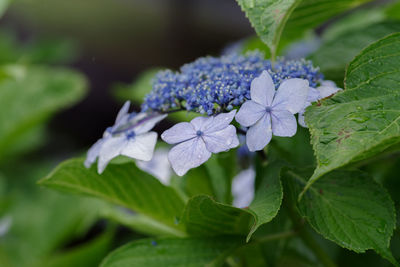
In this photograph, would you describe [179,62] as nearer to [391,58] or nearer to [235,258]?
[235,258]

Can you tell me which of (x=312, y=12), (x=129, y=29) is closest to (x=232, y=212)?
(x=312, y=12)

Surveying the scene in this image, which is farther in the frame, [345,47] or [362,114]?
[345,47]

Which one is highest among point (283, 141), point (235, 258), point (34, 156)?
point (283, 141)

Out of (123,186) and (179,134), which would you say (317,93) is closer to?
(179,134)

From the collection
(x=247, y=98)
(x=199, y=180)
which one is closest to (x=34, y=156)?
(x=199, y=180)

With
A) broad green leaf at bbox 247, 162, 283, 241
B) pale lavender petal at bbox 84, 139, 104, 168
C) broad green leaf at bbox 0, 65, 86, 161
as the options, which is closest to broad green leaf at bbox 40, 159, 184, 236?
pale lavender petal at bbox 84, 139, 104, 168

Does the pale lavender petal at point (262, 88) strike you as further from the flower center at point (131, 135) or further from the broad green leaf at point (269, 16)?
the flower center at point (131, 135)

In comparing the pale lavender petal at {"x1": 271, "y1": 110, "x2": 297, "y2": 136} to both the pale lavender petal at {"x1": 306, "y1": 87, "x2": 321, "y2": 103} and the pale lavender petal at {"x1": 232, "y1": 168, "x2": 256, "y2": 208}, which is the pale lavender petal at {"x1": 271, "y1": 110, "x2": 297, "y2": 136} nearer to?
the pale lavender petal at {"x1": 306, "y1": 87, "x2": 321, "y2": 103}
